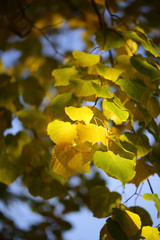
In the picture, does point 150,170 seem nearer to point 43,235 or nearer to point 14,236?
point 43,235

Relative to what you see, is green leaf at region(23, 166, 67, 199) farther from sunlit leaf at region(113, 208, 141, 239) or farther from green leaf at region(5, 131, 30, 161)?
sunlit leaf at region(113, 208, 141, 239)

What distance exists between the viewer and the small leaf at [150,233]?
0.55 m

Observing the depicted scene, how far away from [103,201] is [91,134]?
31cm

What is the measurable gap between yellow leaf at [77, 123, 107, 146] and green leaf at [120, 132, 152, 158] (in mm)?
139

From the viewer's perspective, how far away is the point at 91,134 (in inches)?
18.2

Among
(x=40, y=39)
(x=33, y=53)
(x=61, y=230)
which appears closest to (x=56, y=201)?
(x=61, y=230)

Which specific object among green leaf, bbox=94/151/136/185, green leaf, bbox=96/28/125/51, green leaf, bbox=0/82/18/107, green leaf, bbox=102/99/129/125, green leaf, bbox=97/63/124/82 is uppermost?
green leaf, bbox=96/28/125/51

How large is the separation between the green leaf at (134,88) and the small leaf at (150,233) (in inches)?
11.7

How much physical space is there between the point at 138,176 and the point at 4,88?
0.56 m

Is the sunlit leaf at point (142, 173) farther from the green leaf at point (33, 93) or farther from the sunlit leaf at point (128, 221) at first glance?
the green leaf at point (33, 93)

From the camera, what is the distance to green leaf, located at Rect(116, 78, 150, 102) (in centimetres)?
55

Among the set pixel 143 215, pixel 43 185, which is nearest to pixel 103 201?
pixel 143 215

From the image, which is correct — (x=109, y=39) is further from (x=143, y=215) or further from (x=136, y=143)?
(x=143, y=215)

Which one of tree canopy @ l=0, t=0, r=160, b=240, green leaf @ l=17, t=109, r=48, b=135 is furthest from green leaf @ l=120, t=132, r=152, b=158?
green leaf @ l=17, t=109, r=48, b=135
